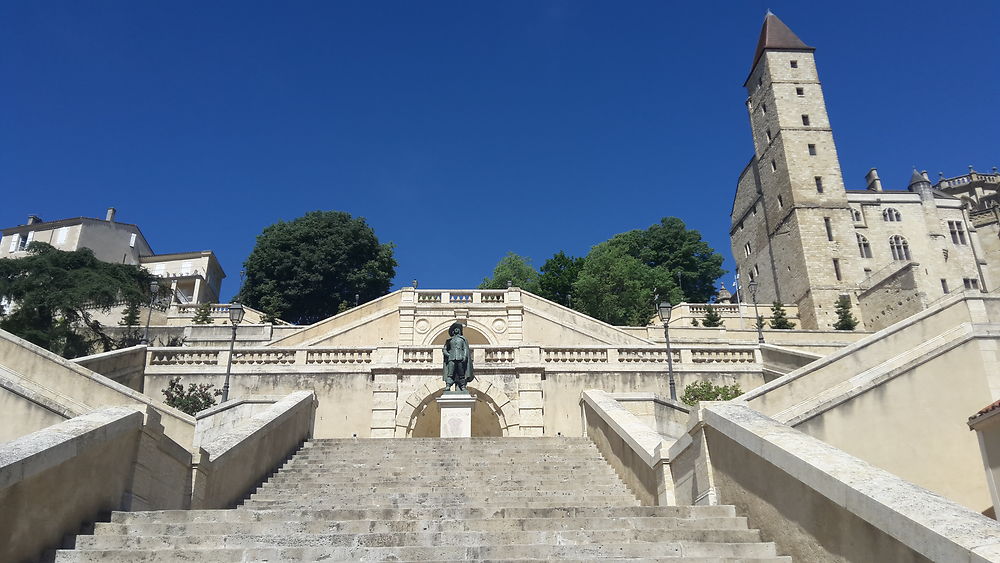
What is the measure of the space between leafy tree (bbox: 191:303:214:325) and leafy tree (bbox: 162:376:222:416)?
14178 mm

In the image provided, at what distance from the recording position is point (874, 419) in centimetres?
1141

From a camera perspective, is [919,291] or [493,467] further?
[919,291]

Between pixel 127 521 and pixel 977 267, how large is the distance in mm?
68963

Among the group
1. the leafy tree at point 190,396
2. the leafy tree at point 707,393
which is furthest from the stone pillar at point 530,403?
the leafy tree at point 190,396

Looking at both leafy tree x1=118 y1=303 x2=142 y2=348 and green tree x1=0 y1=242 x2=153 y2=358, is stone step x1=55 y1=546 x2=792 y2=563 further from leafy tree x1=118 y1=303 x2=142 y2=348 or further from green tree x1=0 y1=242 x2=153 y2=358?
leafy tree x1=118 y1=303 x2=142 y2=348

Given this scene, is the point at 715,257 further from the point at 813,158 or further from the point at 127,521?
the point at 127,521

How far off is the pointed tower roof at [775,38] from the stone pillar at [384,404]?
53343 millimetres

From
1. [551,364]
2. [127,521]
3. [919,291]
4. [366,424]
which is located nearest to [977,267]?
[919,291]

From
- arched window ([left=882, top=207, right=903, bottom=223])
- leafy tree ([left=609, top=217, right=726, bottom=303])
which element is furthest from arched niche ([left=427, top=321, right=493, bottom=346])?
arched window ([left=882, top=207, right=903, bottom=223])

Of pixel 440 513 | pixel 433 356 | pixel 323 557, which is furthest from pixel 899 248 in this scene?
pixel 323 557

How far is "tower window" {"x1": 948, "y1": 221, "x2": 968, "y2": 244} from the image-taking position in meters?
58.7

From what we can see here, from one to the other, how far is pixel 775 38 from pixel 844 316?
31.1 m

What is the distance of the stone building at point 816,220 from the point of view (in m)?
48.8

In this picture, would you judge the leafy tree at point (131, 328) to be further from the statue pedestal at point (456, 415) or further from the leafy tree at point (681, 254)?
the leafy tree at point (681, 254)
